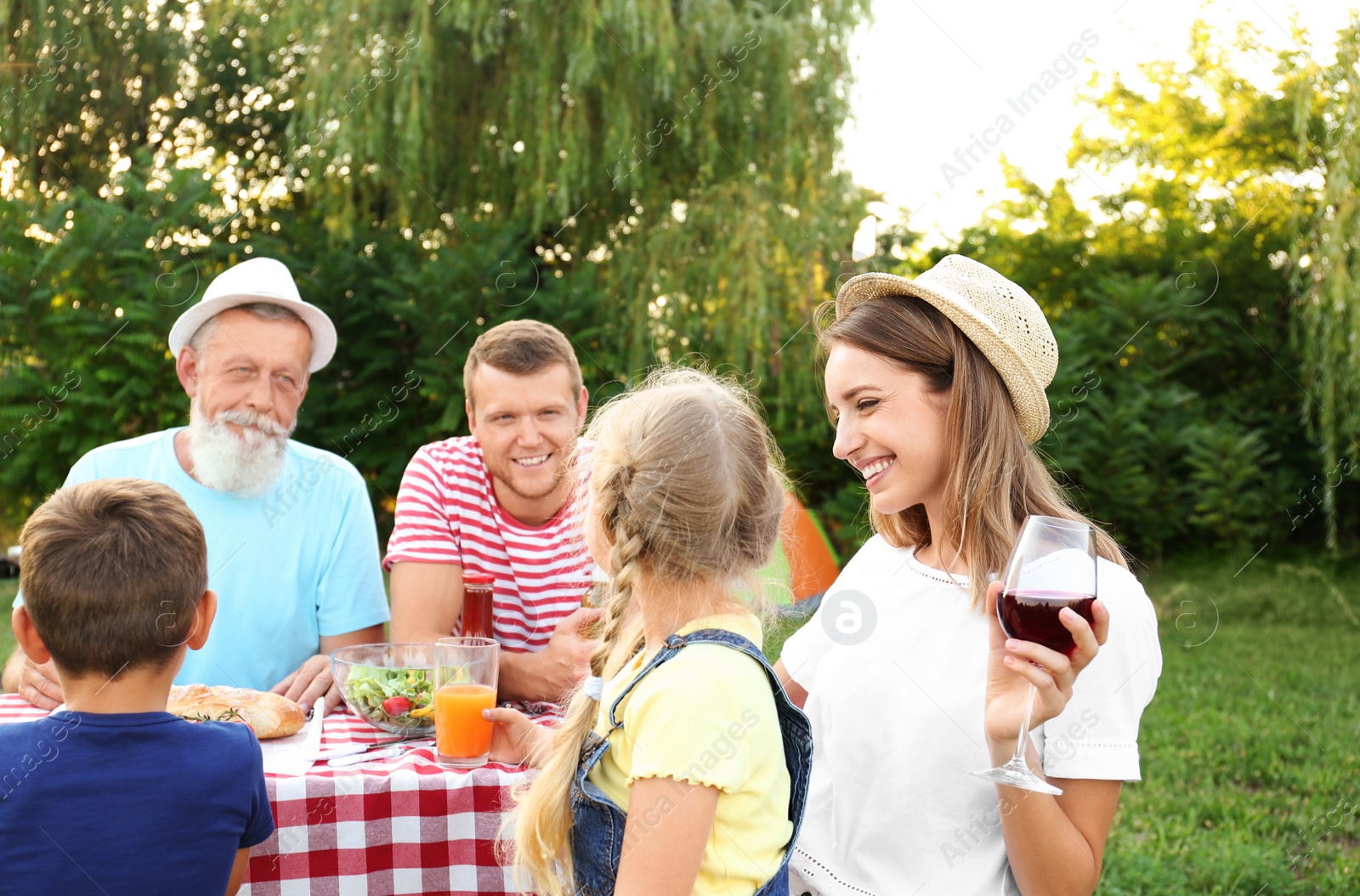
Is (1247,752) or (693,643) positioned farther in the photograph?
(1247,752)

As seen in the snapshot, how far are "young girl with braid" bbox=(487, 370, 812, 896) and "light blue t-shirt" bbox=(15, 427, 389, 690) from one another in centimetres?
136

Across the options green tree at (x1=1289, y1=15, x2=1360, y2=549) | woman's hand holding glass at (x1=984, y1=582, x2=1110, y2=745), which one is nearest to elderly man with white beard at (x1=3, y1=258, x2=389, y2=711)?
woman's hand holding glass at (x1=984, y1=582, x2=1110, y2=745)

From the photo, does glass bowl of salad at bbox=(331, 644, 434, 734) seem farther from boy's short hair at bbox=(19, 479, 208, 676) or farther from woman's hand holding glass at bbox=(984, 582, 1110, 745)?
woman's hand holding glass at bbox=(984, 582, 1110, 745)

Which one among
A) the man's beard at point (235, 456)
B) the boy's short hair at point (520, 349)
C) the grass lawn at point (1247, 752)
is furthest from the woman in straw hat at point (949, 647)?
the man's beard at point (235, 456)

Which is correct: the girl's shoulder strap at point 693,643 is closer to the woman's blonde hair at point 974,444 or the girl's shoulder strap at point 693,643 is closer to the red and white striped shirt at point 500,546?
the woman's blonde hair at point 974,444

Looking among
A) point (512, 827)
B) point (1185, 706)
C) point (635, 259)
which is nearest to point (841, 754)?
point (512, 827)

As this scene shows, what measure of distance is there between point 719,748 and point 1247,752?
4.59m

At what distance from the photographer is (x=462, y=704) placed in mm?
1878

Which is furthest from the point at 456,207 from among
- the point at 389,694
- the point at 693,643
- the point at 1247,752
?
the point at 693,643

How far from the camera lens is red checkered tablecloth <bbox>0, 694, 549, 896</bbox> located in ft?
5.99

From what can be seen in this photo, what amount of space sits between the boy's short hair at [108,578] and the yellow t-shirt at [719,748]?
727 millimetres

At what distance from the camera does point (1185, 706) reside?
5.81 m

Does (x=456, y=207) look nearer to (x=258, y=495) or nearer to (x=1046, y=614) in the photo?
(x=258, y=495)

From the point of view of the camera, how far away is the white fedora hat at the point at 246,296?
113 inches
